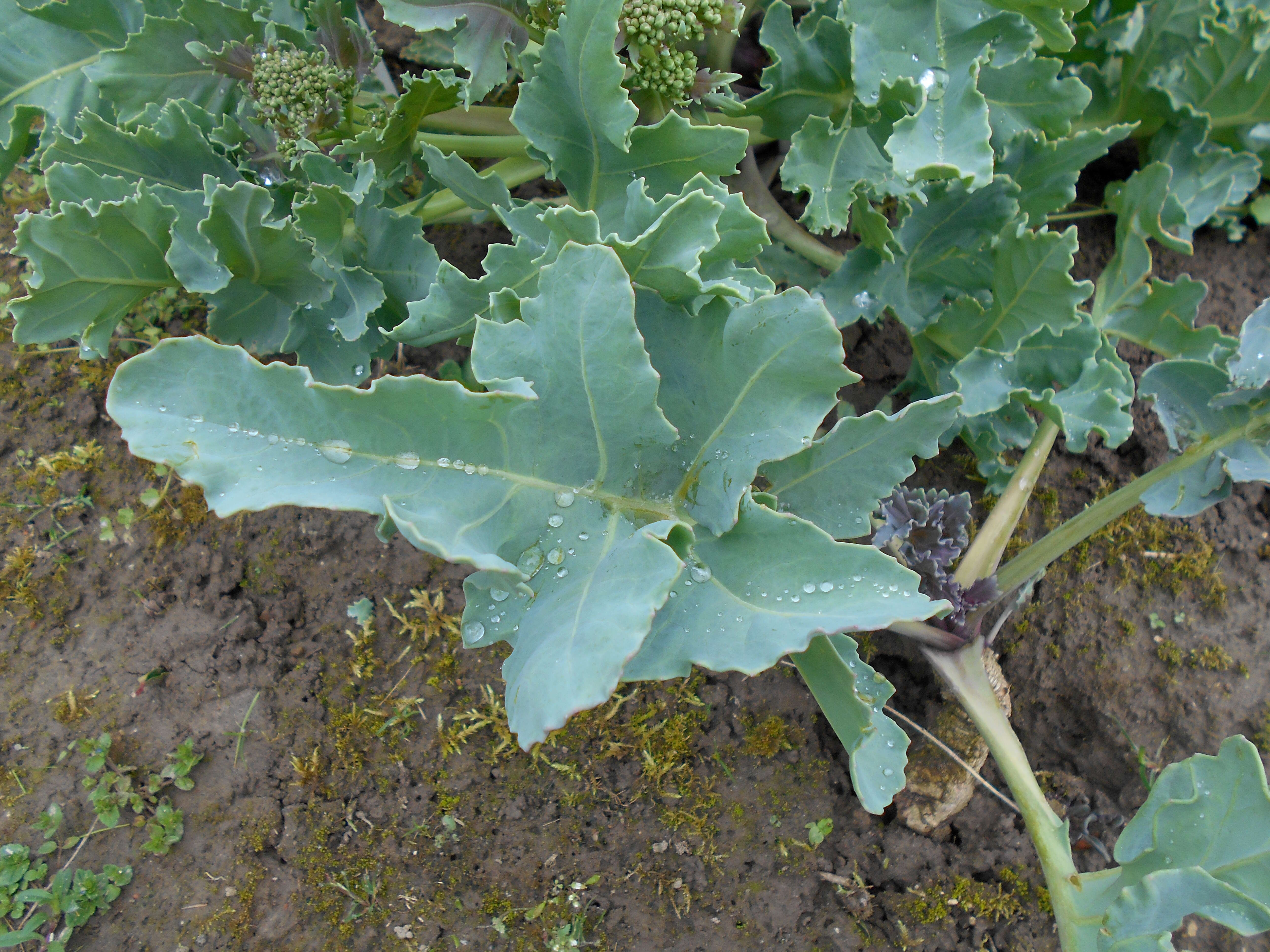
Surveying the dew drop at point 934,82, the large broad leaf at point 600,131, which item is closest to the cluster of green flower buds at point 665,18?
the large broad leaf at point 600,131

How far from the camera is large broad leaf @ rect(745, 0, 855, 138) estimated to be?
1777 mm

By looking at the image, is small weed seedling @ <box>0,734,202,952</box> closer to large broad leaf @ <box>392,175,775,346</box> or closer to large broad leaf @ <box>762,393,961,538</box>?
large broad leaf @ <box>392,175,775,346</box>

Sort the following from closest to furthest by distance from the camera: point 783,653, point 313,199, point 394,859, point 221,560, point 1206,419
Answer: point 783,653
point 313,199
point 1206,419
point 394,859
point 221,560

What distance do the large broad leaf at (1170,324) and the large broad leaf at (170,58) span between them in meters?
2.29

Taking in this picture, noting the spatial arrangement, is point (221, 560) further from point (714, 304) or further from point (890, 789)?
point (890, 789)

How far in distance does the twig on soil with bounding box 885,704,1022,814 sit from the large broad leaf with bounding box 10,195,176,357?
2.02 meters

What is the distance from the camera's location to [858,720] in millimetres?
1248

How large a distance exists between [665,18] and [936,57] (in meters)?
0.65

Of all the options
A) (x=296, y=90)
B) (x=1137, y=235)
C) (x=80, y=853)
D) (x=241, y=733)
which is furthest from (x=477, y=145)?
(x=80, y=853)

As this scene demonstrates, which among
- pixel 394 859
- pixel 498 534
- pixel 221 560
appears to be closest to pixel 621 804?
pixel 394 859

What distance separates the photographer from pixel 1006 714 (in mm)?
2143

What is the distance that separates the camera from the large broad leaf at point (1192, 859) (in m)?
1.31

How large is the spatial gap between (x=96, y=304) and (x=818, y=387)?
1475 mm

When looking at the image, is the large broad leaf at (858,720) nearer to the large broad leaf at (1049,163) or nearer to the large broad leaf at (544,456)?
the large broad leaf at (544,456)
